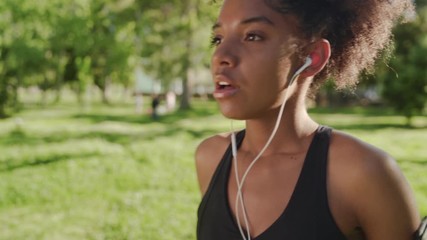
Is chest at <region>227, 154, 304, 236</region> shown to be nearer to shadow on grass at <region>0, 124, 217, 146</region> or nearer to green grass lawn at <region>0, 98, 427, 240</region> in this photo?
green grass lawn at <region>0, 98, 427, 240</region>

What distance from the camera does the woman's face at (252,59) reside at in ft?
5.66

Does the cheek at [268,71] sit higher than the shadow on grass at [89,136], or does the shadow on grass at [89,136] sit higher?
the cheek at [268,71]

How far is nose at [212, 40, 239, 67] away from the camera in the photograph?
172 centimetres

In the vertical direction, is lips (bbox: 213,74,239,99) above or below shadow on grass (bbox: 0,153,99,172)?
above

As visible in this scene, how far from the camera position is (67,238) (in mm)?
7238

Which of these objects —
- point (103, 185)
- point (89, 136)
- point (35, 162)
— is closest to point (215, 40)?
point (103, 185)

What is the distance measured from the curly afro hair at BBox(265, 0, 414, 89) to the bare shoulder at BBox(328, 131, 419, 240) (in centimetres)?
40

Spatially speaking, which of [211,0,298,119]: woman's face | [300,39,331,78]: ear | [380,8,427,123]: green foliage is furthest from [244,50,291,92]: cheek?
[380,8,427,123]: green foliage

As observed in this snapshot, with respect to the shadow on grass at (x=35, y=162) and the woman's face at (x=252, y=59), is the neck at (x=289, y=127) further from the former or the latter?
the shadow on grass at (x=35, y=162)

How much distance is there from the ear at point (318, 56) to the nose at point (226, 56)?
26cm

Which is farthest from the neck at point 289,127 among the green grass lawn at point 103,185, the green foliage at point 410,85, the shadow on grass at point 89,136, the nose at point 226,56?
the green foliage at point 410,85

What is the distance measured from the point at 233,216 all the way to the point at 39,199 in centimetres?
834

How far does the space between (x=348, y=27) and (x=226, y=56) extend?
0.47m

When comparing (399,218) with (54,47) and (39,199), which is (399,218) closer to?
(39,199)
